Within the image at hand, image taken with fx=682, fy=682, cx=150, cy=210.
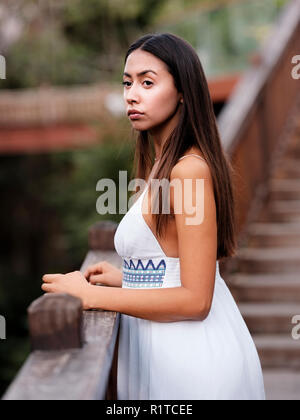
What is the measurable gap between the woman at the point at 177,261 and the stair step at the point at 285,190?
4473mm

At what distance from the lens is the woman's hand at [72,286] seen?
5.93ft

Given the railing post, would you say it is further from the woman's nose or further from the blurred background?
the blurred background

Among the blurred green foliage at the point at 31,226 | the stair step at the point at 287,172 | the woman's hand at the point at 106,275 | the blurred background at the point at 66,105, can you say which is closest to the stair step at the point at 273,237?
the stair step at the point at 287,172

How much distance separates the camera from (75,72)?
847 inches

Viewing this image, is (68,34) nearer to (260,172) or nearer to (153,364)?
(260,172)

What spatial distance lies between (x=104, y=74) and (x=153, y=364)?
20.7 meters

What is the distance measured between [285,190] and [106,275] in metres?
4.42

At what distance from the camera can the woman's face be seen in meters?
1.88

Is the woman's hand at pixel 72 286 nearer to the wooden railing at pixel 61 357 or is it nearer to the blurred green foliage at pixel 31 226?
the wooden railing at pixel 61 357

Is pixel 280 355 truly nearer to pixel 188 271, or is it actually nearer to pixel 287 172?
pixel 287 172

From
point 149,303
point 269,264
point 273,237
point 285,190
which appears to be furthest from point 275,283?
point 149,303

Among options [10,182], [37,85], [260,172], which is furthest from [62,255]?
[260,172]

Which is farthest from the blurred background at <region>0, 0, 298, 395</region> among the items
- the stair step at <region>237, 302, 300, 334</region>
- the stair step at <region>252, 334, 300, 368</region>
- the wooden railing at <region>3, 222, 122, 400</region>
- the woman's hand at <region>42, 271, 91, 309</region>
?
the wooden railing at <region>3, 222, 122, 400</region>

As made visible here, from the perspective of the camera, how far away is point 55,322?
1.47 m
